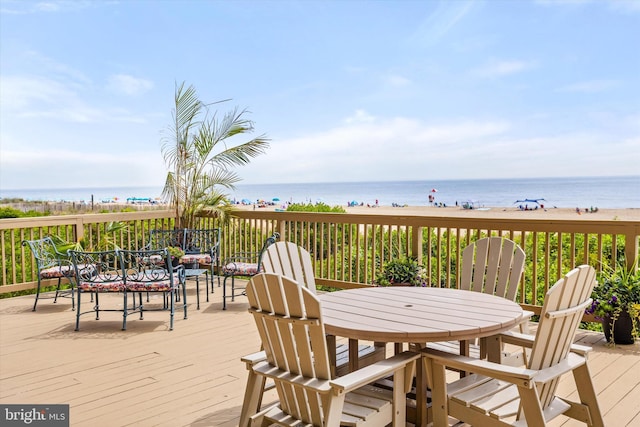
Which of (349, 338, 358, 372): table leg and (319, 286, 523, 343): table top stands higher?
(319, 286, 523, 343): table top

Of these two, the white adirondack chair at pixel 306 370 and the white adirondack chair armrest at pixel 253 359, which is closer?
the white adirondack chair at pixel 306 370

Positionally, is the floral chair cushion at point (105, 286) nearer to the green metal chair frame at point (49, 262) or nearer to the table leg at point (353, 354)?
the green metal chair frame at point (49, 262)

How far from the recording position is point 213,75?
40.7m

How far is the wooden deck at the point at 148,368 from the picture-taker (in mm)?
3088

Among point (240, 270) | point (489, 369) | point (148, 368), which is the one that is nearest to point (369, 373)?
point (489, 369)

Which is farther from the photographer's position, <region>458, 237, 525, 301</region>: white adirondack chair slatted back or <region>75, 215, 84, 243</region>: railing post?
<region>75, 215, 84, 243</region>: railing post

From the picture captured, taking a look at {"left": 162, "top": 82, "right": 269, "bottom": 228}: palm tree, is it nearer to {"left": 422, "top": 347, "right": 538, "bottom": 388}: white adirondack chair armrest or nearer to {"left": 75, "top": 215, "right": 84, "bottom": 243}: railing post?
→ {"left": 75, "top": 215, "right": 84, "bottom": 243}: railing post

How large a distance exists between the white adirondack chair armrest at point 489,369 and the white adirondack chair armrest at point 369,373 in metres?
0.09

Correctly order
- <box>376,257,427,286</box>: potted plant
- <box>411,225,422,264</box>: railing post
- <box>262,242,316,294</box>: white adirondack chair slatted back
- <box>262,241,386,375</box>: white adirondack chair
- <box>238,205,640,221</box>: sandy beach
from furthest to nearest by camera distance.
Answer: <box>238,205,640,221</box>: sandy beach → <box>411,225,422,264</box>: railing post → <box>376,257,427,286</box>: potted plant → <box>262,242,316,294</box>: white adirondack chair slatted back → <box>262,241,386,375</box>: white adirondack chair

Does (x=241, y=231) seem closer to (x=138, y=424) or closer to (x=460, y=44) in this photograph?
(x=138, y=424)

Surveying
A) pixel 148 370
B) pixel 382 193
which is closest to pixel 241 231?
pixel 148 370

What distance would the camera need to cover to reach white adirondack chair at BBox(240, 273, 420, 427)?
2.01 meters

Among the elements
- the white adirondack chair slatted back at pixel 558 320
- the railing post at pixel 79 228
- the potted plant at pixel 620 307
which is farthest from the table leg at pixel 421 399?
the railing post at pixel 79 228

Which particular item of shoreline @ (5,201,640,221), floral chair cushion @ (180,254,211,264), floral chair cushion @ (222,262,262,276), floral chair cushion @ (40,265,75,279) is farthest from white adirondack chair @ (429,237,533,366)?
shoreline @ (5,201,640,221)
